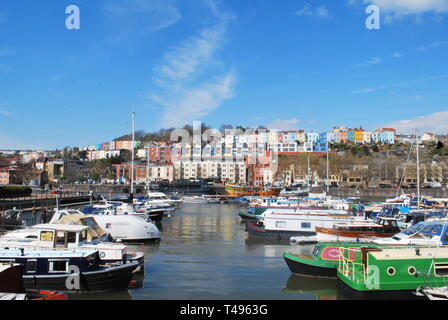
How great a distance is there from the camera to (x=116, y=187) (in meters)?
121

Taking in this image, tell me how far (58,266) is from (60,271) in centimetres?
18

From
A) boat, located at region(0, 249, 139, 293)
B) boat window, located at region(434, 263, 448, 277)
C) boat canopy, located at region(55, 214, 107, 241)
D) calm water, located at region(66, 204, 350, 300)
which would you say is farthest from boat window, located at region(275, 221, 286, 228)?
boat, located at region(0, 249, 139, 293)

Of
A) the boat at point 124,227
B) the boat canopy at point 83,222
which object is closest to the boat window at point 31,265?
the boat canopy at point 83,222

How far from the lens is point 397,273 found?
12.8m

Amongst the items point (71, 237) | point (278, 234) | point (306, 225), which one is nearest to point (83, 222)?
point (71, 237)

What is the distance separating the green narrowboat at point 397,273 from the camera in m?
12.6

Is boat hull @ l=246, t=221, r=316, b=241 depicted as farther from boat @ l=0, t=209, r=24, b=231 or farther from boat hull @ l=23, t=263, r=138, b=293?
boat @ l=0, t=209, r=24, b=231

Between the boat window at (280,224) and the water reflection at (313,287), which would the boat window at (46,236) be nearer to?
the water reflection at (313,287)

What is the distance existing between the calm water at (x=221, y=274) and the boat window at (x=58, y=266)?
3.61 ft
